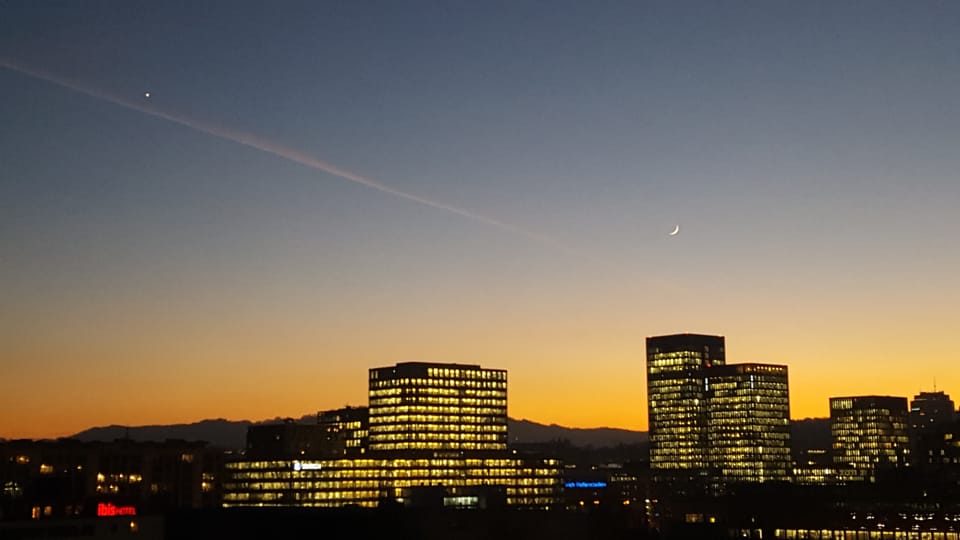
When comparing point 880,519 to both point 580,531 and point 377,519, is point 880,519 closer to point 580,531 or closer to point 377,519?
point 580,531

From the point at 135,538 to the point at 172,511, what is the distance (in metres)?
22.6

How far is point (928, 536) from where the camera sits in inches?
6604

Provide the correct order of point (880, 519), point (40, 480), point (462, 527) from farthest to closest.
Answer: point (880, 519)
point (462, 527)
point (40, 480)

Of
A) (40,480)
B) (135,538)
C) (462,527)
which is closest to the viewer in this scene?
(135,538)

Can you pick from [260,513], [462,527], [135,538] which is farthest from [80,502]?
[462,527]

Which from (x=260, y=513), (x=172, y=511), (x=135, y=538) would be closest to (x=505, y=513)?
(x=260, y=513)

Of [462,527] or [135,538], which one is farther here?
[462,527]

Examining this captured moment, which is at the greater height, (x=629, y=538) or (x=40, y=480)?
(x=40, y=480)

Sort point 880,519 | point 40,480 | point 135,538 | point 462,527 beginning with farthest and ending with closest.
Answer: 1. point 880,519
2. point 462,527
3. point 40,480
4. point 135,538

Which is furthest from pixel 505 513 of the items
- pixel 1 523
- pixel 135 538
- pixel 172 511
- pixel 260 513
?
pixel 1 523

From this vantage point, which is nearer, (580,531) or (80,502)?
(80,502)

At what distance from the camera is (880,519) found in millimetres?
187500

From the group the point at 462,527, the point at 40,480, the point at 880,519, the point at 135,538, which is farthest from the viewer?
the point at 880,519

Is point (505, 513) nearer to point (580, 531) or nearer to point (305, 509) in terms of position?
point (580, 531)
